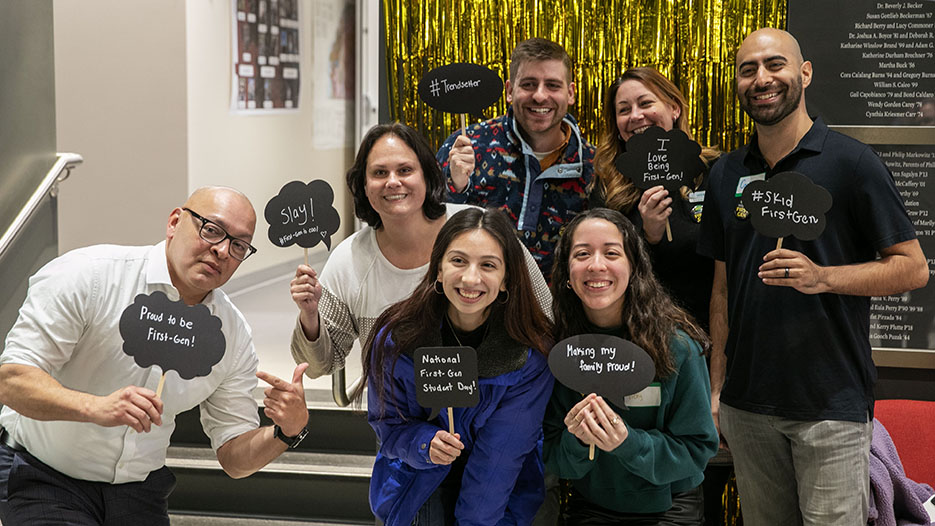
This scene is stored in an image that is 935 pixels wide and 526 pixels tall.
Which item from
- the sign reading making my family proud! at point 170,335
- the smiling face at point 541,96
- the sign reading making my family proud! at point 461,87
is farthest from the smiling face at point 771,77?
the sign reading making my family proud! at point 170,335

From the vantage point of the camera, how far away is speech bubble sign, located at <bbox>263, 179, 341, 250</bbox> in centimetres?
253

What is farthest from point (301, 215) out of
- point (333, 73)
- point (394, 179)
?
point (333, 73)

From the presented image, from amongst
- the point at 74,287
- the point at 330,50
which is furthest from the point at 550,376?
the point at 330,50

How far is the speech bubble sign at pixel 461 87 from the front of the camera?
288 cm

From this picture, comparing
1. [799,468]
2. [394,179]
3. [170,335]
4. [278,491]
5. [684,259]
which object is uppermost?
[394,179]

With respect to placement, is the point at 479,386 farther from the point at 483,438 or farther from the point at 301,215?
the point at 301,215

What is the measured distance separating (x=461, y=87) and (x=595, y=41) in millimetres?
942

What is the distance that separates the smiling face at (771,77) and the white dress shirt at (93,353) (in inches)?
61.9

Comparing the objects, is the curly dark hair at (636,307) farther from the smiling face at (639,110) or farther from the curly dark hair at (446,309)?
the smiling face at (639,110)

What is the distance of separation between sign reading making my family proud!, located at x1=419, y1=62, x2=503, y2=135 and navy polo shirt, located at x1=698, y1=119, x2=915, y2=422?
88 centimetres

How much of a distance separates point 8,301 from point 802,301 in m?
2.90

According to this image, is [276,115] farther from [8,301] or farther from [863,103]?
[863,103]

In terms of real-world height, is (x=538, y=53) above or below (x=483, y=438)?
above

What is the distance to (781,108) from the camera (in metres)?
2.49
